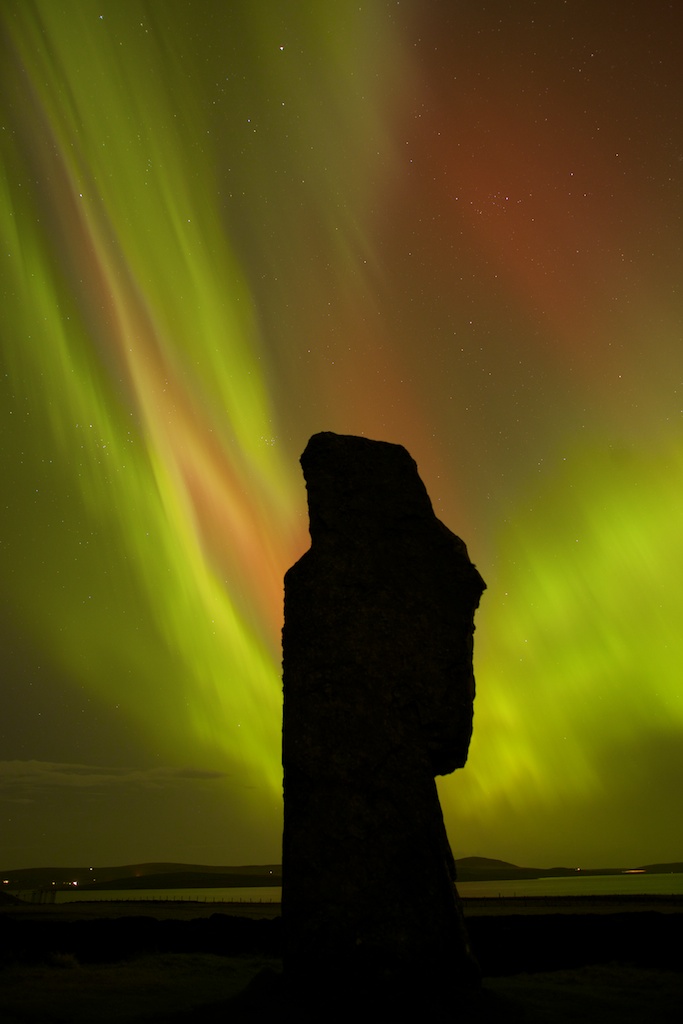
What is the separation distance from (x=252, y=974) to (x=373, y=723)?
733 cm

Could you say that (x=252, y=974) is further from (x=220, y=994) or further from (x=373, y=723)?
(x=373, y=723)

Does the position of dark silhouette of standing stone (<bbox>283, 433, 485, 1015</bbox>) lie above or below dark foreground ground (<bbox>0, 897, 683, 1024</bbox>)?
above

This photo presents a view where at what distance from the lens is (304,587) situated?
9.10 metres

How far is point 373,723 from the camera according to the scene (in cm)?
828

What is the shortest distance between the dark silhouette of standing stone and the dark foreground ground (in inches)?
21.1

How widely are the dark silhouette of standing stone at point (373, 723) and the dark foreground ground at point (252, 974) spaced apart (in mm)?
536

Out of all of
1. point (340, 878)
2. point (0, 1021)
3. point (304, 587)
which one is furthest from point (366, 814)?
point (0, 1021)

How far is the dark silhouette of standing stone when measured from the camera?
296 inches

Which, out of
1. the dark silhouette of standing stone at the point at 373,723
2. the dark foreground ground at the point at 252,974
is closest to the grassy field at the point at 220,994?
the dark foreground ground at the point at 252,974

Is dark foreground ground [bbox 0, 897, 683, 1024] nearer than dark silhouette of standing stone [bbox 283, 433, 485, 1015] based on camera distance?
No

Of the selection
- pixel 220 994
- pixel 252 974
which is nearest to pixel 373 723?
pixel 220 994

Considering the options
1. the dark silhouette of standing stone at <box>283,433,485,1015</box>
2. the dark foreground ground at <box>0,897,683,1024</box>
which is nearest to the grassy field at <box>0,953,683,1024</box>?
the dark foreground ground at <box>0,897,683,1024</box>

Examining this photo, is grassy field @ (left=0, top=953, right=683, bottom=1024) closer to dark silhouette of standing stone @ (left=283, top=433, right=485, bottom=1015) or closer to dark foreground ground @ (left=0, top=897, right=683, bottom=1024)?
dark foreground ground @ (left=0, top=897, right=683, bottom=1024)

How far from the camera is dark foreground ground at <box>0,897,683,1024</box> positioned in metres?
7.70
